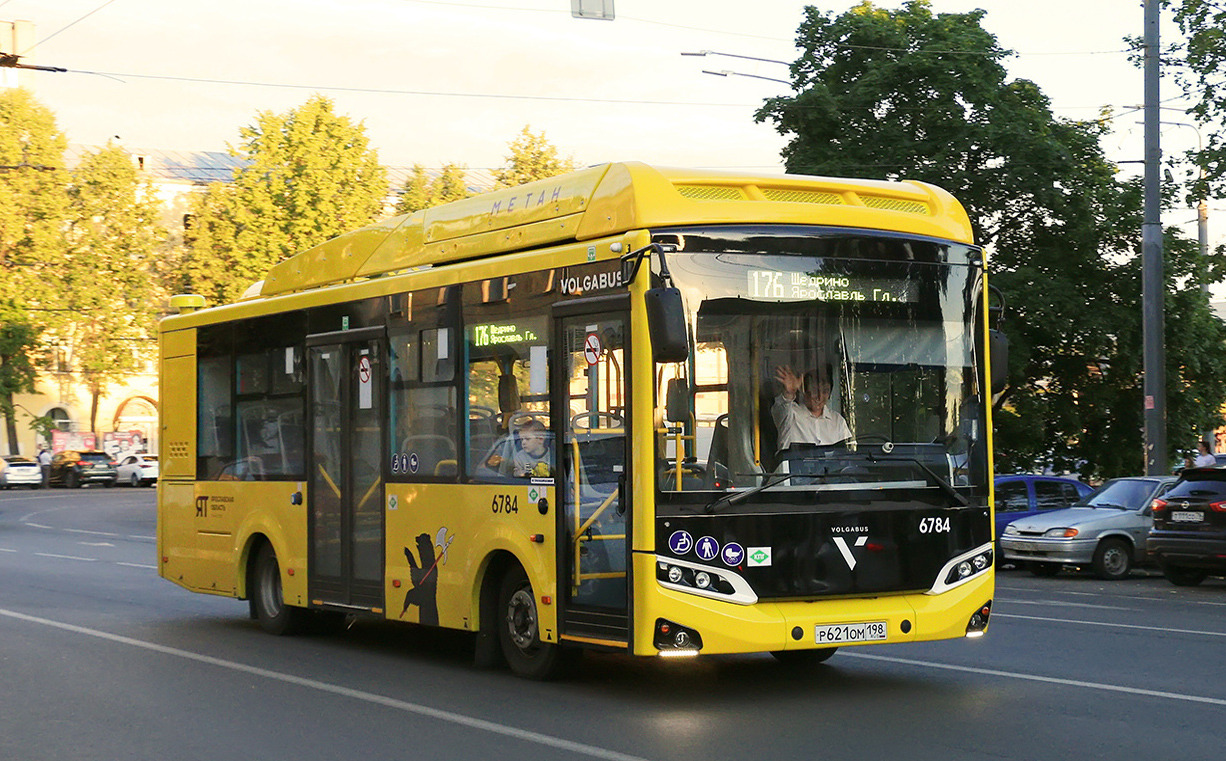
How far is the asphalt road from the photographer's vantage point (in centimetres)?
856

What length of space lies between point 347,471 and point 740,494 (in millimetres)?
4522

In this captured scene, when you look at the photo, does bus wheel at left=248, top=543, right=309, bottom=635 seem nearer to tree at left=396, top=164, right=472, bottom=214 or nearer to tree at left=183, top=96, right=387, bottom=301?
tree at left=183, top=96, right=387, bottom=301

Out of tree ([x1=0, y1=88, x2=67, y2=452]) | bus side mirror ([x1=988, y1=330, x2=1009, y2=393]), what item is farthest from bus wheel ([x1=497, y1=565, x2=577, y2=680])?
tree ([x1=0, y1=88, x2=67, y2=452])

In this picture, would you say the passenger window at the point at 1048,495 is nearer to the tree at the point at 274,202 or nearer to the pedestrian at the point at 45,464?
the tree at the point at 274,202

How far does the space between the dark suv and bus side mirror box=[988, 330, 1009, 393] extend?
10.7 m

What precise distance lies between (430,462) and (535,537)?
5.46ft

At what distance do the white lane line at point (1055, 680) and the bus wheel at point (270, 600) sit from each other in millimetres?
4898

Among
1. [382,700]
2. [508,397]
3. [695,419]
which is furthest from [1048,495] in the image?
[382,700]

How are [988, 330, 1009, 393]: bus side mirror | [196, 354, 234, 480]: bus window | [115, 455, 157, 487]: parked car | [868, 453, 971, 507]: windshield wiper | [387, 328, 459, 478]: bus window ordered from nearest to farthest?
[868, 453, 971, 507]: windshield wiper < [988, 330, 1009, 393]: bus side mirror < [387, 328, 459, 478]: bus window < [196, 354, 234, 480]: bus window < [115, 455, 157, 487]: parked car

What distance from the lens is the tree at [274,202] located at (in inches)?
2731

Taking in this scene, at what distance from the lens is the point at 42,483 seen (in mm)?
69062

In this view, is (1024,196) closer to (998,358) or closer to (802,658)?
(802,658)

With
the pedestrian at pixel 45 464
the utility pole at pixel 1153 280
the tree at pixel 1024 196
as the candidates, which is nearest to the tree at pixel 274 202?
the pedestrian at pixel 45 464

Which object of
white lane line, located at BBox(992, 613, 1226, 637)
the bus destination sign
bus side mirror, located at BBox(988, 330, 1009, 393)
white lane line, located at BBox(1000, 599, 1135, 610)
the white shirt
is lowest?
white lane line, located at BBox(1000, 599, 1135, 610)
